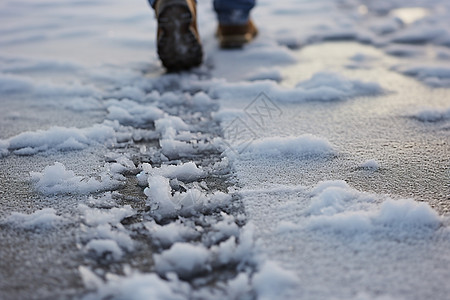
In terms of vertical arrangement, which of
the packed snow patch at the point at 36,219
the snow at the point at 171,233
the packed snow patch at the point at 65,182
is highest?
the packed snow patch at the point at 65,182

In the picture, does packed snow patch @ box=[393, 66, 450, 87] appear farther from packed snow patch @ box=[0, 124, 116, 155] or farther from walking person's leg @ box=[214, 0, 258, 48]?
packed snow patch @ box=[0, 124, 116, 155]

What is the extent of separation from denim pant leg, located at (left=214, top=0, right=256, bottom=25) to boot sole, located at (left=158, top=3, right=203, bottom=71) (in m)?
0.55

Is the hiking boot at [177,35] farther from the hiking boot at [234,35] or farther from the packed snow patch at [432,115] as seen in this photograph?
the packed snow patch at [432,115]

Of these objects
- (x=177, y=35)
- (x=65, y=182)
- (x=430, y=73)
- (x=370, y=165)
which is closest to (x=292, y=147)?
(x=370, y=165)

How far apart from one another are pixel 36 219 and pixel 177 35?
1187mm

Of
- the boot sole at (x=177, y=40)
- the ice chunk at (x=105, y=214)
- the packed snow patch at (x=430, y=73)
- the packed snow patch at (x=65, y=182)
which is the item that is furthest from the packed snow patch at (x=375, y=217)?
the boot sole at (x=177, y=40)

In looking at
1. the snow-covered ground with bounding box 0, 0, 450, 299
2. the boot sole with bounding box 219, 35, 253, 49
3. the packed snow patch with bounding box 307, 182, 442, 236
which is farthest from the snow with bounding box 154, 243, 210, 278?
the boot sole with bounding box 219, 35, 253, 49

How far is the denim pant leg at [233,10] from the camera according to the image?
2.56 m

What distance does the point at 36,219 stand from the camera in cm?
104

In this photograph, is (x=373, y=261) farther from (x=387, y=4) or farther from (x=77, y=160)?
(x=387, y=4)

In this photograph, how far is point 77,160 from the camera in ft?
4.42

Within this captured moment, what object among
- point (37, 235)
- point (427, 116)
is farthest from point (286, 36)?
point (37, 235)

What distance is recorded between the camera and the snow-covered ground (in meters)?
0.87

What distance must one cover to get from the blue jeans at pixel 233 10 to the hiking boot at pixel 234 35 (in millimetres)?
35
